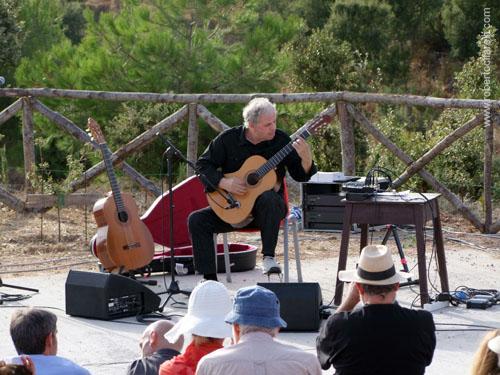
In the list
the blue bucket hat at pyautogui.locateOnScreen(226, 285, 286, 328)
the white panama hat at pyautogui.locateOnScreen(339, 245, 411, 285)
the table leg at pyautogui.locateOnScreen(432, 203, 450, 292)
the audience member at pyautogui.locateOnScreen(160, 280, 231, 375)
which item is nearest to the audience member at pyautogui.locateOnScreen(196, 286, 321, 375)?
the blue bucket hat at pyautogui.locateOnScreen(226, 285, 286, 328)

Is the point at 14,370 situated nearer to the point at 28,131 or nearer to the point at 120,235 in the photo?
the point at 120,235

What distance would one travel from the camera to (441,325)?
21.8 feet

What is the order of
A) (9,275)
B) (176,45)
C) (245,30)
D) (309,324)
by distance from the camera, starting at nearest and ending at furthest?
(309,324) < (9,275) < (176,45) < (245,30)

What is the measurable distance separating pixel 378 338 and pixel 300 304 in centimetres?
215

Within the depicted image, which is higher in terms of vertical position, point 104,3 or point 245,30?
point 104,3

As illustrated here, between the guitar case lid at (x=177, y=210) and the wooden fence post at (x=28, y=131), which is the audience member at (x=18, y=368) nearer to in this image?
the guitar case lid at (x=177, y=210)

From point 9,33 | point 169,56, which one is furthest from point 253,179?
point 9,33

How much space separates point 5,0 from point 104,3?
14603 millimetres

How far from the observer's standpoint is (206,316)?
174 inches

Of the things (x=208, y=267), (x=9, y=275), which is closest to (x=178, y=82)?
(x=9, y=275)

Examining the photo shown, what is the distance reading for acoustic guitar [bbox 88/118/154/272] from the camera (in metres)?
7.81

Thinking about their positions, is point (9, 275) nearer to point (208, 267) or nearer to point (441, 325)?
point (208, 267)

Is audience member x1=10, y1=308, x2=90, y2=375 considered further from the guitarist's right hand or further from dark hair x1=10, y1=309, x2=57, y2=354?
the guitarist's right hand

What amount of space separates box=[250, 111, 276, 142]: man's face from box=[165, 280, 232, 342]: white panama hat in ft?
9.70
